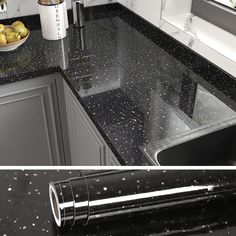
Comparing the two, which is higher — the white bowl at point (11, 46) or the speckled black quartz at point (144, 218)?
the speckled black quartz at point (144, 218)

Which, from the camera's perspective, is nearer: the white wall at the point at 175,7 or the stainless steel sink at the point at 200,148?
the stainless steel sink at the point at 200,148

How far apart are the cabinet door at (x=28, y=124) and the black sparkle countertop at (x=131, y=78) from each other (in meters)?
0.08

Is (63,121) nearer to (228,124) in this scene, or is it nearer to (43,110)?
(43,110)

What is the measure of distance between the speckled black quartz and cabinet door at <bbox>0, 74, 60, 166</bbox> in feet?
2.26

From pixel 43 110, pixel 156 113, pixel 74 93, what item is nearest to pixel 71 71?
pixel 74 93

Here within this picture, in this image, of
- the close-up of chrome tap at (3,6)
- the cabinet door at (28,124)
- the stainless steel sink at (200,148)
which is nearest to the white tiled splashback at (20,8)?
the close-up of chrome tap at (3,6)

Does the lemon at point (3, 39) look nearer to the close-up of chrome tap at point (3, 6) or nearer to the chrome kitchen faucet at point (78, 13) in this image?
the close-up of chrome tap at point (3, 6)

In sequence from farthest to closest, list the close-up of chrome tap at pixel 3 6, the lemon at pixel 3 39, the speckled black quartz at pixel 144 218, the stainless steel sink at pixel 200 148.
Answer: the close-up of chrome tap at pixel 3 6
the lemon at pixel 3 39
the stainless steel sink at pixel 200 148
the speckled black quartz at pixel 144 218

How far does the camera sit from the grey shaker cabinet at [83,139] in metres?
1.07

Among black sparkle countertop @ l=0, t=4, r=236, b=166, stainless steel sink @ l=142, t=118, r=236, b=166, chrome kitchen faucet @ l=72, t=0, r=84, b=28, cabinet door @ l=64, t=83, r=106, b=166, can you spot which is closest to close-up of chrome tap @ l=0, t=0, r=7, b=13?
black sparkle countertop @ l=0, t=4, r=236, b=166

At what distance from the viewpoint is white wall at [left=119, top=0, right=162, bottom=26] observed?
4.44 ft

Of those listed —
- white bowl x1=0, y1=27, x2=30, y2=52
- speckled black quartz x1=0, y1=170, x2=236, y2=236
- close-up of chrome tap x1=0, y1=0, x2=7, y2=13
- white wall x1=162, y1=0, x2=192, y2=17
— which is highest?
white wall x1=162, y1=0, x2=192, y2=17

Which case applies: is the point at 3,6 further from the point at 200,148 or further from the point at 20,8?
the point at 200,148

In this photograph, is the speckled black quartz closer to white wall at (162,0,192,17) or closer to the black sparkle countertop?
the black sparkle countertop
